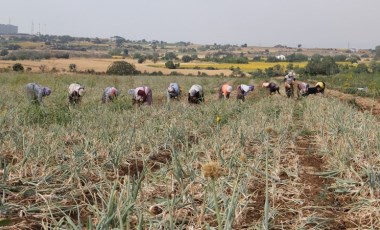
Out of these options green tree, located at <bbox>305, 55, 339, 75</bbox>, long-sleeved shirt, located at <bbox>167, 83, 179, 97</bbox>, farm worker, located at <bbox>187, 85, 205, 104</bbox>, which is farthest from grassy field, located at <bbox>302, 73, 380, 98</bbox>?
long-sleeved shirt, located at <bbox>167, 83, 179, 97</bbox>

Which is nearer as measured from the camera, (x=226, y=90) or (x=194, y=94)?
(x=194, y=94)

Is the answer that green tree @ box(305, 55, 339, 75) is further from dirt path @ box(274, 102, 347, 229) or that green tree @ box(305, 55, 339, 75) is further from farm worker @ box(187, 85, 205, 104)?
dirt path @ box(274, 102, 347, 229)

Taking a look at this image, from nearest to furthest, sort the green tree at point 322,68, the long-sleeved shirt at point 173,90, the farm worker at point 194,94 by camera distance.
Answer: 1. the farm worker at point 194,94
2. the long-sleeved shirt at point 173,90
3. the green tree at point 322,68

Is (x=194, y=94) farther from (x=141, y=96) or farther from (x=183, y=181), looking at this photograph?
(x=183, y=181)

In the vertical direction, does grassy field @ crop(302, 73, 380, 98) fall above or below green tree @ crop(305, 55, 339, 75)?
below

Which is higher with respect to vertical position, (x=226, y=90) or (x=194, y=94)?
(x=226, y=90)

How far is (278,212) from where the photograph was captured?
9.89 ft

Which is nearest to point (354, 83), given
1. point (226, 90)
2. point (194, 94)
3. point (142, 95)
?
point (226, 90)

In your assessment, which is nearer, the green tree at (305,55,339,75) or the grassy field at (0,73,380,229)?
the grassy field at (0,73,380,229)

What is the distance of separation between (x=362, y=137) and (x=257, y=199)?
2.26 metres

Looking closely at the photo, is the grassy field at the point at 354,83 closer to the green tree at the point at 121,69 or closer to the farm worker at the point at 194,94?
the farm worker at the point at 194,94

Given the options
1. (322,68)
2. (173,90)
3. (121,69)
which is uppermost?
(322,68)

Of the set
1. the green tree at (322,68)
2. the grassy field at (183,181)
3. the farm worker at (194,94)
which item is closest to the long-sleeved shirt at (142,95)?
the farm worker at (194,94)

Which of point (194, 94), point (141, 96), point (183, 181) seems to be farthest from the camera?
point (194, 94)
